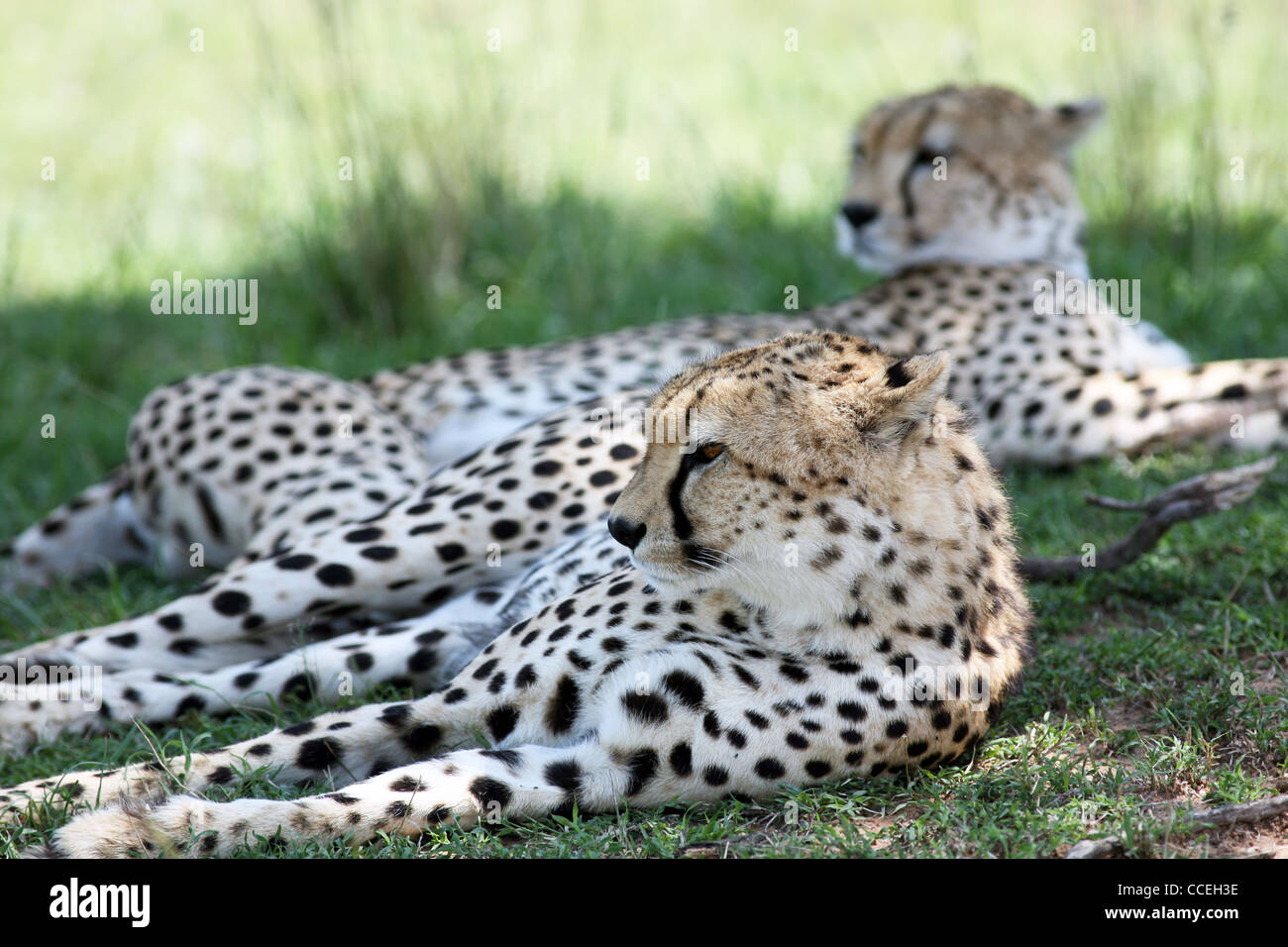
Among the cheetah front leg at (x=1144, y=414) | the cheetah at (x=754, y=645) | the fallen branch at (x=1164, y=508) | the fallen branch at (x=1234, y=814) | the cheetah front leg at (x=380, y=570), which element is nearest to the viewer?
the fallen branch at (x=1234, y=814)

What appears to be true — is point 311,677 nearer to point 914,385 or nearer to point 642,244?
point 914,385

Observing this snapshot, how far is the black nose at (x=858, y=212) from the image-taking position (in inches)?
219

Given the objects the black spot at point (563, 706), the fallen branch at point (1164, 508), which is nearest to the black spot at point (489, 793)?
the black spot at point (563, 706)

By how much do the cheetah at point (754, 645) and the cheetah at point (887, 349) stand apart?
104cm

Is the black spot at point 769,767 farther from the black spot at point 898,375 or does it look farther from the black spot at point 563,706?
the black spot at point 898,375

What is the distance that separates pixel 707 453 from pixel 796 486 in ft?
0.62

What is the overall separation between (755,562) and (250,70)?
8996mm

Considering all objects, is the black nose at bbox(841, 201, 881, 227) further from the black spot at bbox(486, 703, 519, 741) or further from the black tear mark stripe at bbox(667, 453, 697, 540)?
the black spot at bbox(486, 703, 519, 741)

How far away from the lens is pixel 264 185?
26.3ft

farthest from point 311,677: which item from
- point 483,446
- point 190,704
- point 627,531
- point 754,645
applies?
point 754,645

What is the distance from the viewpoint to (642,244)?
24.3 ft

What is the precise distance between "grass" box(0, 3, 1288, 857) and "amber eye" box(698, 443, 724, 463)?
2.18 feet

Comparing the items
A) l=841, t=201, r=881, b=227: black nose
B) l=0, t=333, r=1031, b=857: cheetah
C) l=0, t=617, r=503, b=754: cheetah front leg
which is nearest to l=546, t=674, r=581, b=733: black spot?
l=0, t=333, r=1031, b=857: cheetah

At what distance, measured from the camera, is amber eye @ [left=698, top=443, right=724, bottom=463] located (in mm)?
2795
